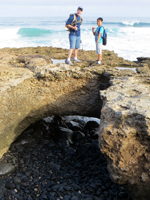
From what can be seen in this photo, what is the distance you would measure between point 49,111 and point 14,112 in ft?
2.84

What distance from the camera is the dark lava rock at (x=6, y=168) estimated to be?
147 inches

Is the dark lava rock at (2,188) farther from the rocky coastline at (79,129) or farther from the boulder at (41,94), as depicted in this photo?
the boulder at (41,94)

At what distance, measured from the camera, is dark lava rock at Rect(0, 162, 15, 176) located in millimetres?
3730

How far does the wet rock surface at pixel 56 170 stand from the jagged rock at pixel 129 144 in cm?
78

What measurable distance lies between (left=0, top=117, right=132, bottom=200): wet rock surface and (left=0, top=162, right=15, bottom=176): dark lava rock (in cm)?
8

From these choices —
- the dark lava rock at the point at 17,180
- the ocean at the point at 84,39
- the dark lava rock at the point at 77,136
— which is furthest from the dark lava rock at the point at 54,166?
the ocean at the point at 84,39

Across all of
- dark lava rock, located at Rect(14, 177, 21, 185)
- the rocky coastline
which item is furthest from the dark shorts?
dark lava rock, located at Rect(14, 177, 21, 185)

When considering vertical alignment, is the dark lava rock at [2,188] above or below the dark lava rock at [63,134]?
below

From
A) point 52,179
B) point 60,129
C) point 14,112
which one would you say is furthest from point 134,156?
point 60,129

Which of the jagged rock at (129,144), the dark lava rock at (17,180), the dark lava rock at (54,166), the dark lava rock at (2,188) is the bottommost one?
the dark lava rock at (2,188)

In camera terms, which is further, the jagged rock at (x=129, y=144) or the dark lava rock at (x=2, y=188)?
the dark lava rock at (x=2, y=188)

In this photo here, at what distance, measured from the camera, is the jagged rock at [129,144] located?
2.41m

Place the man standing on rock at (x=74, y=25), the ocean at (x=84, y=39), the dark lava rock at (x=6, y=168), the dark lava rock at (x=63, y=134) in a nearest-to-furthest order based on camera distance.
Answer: the dark lava rock at (x=6, y=168), the man standing on rock at (x=74, y=25), the dark lava rock at (x=63, y=134), the ocean at (x=84, y=39)

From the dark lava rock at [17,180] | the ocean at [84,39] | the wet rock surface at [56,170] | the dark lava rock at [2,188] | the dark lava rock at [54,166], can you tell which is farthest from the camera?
the ocean at [84,39]
